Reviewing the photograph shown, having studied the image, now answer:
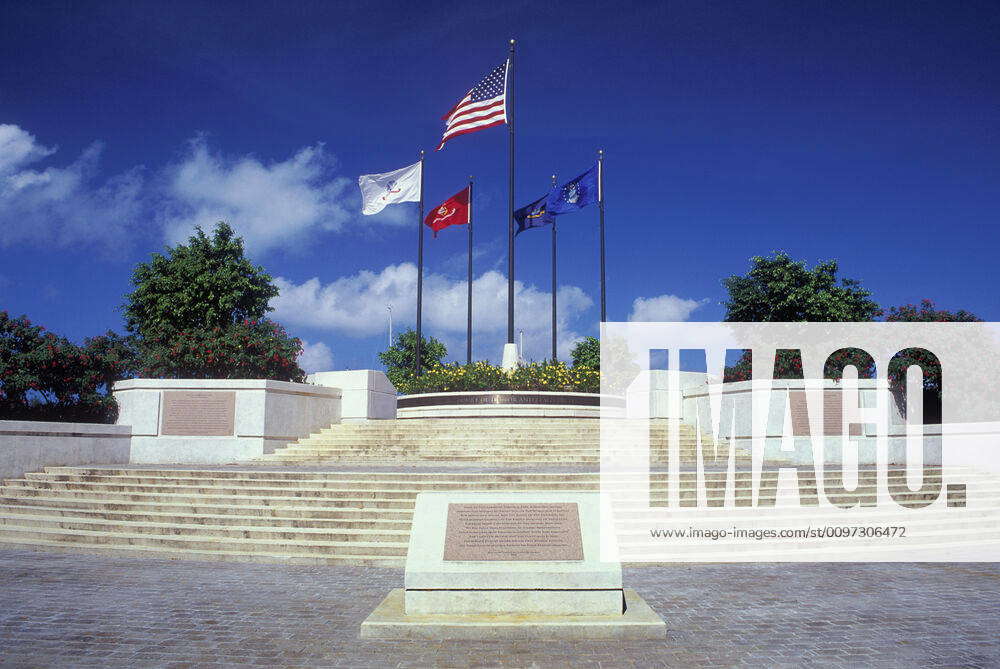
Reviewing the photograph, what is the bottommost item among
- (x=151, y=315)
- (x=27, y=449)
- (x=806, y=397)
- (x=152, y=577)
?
(x=152, y=577)

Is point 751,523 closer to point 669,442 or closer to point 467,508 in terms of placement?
point 467,508

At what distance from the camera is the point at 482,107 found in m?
27.2

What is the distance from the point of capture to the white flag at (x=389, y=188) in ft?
104

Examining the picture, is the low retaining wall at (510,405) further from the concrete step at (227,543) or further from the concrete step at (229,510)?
the concrete step at (227,543)

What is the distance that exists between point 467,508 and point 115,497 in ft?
28.2

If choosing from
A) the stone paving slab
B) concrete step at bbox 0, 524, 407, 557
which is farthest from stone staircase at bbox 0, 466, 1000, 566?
the stone paving slab

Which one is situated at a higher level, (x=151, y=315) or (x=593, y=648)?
(x=151, y=315)

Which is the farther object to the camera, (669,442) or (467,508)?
(669,442)

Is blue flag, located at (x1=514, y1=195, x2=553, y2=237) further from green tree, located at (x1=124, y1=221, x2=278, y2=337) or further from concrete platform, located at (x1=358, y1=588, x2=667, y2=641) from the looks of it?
concrete platform, located at (x1=358, y1=588, x2=667, y2=641)

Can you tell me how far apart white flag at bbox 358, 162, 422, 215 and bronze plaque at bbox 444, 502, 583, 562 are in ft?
85.7

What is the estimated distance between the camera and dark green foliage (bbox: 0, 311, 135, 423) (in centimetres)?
1777

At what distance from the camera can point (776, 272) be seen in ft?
92.1

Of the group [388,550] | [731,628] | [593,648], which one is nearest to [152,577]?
[388,550]

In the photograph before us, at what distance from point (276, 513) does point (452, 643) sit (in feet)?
20.2
